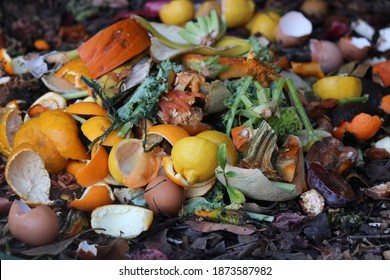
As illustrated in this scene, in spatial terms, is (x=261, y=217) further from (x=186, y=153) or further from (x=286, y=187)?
(x=186, y=153)

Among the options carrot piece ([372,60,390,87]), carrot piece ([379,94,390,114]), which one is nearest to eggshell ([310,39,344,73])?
carrot piece ([372,60,390,87])

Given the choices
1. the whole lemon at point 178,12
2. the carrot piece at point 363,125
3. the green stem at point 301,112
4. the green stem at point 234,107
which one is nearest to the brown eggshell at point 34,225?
the green stem at point 234,107

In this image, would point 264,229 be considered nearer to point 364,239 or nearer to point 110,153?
point 364,239

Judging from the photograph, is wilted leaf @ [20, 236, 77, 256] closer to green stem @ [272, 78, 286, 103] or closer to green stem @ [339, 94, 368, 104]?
green stem @ [272, 78, 286, 103]

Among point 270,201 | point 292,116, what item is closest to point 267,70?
point 292,116
